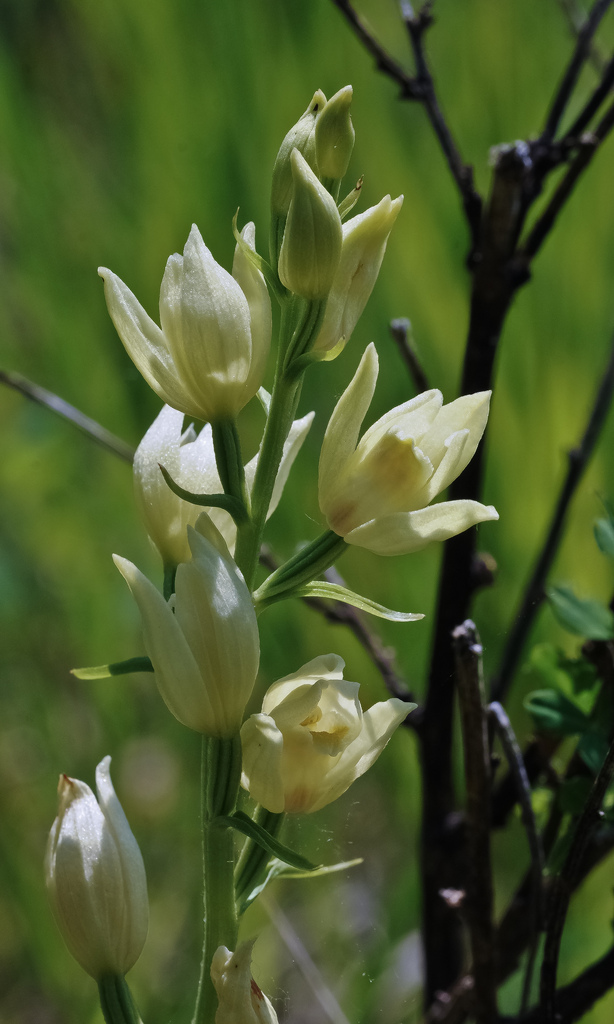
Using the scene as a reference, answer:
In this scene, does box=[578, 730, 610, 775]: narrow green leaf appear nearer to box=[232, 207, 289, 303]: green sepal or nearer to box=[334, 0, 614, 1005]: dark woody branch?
box=[334, 0, 614, 1005]: dark woody branch

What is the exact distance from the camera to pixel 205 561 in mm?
328

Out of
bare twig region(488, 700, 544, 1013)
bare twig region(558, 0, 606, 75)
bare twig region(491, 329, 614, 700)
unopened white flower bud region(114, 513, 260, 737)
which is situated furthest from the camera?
bare twig region(558, 0, 606, 75)

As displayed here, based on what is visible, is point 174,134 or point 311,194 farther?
point 174,134

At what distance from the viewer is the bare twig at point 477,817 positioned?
421mm

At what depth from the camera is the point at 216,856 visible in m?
0.36

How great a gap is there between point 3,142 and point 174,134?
0.67ft

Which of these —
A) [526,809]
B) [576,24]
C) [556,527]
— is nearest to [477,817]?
[526,809]

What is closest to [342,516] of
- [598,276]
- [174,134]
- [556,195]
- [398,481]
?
[398,481]

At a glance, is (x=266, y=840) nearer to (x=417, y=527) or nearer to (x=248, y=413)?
(x=417, y=527)

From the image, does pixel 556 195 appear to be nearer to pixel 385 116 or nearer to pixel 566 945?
pixel 385 116

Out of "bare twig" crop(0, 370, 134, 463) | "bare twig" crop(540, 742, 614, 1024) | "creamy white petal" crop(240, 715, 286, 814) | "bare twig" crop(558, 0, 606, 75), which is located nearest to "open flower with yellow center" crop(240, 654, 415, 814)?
"creamy white petal" crop(240, 715, 286, 814)

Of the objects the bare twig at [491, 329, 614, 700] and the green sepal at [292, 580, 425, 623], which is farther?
the bare twig at [491, 329, 614, 700]

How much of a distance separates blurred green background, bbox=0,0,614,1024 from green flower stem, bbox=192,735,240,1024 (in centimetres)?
27

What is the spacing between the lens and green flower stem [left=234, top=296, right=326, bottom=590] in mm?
369
